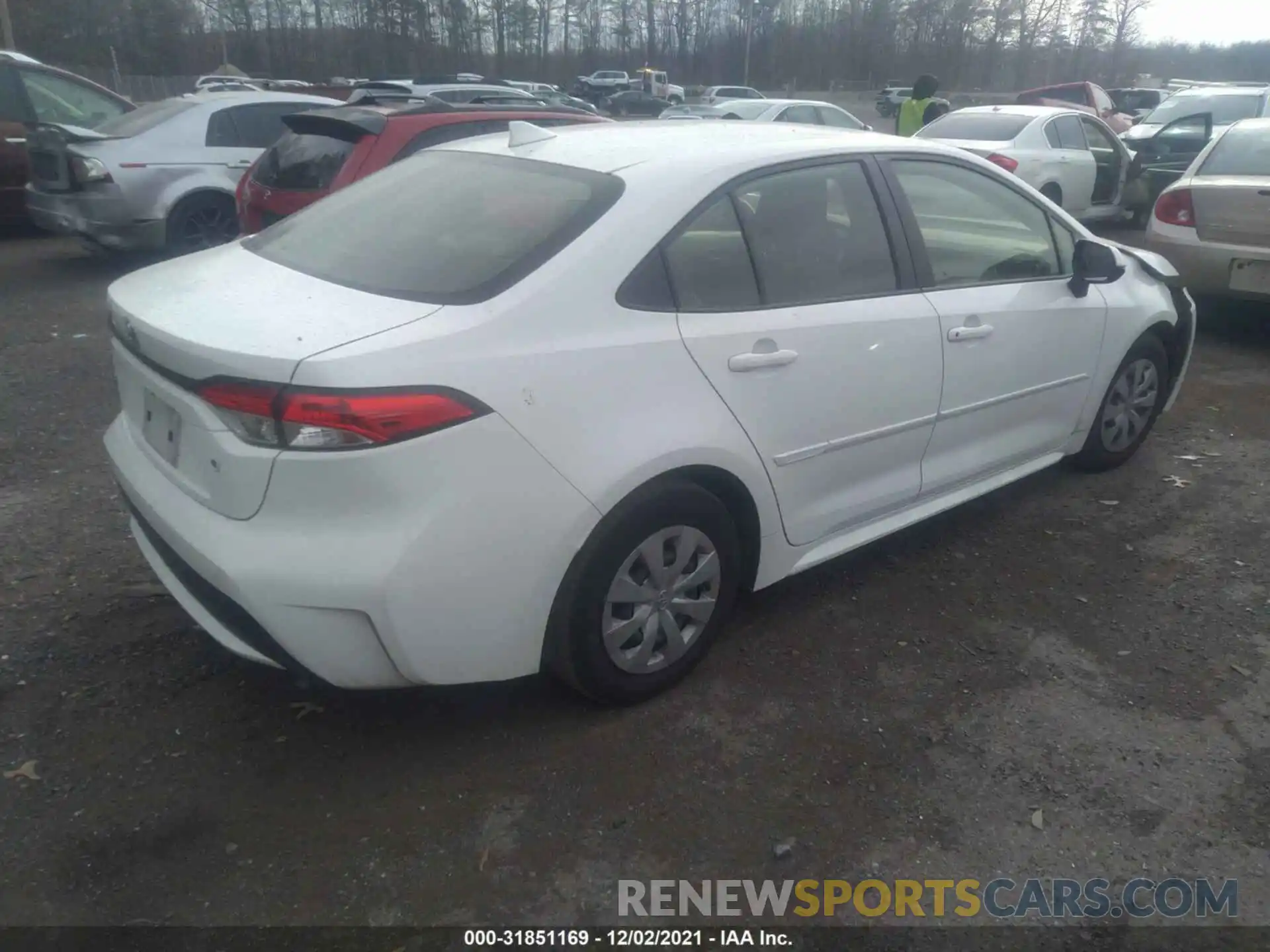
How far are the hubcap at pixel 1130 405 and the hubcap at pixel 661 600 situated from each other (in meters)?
2.59

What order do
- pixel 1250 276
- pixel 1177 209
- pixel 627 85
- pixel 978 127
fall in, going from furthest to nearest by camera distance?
pixel 627 85
pixel 978 127
pixel 1177 209
pixel 1250 276

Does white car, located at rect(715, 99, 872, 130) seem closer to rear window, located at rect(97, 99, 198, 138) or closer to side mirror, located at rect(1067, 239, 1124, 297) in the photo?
rear window, located at rect(97, 99, 198, 138)

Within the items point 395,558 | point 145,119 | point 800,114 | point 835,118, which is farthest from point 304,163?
point 835,118

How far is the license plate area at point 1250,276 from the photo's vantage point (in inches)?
259

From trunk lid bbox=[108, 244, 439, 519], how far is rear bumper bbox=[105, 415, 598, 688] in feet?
0.29

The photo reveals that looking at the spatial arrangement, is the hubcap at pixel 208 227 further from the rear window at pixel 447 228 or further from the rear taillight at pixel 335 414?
the rear taillight at pixel 335 414

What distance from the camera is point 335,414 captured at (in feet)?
7.53

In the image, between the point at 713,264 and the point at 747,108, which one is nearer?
the point at 713,264

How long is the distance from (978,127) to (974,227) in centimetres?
801

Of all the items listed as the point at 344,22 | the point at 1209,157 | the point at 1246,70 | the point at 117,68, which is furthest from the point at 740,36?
the point at 1209,157

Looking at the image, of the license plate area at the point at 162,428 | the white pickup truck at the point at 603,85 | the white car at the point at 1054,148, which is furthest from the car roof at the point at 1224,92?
the white pickup truck at the point at 603,85

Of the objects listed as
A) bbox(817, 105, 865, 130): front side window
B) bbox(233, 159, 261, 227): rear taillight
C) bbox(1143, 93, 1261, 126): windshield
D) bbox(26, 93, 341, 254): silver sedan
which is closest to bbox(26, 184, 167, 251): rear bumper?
bbox(26, 93, 341, 254): silver sedan

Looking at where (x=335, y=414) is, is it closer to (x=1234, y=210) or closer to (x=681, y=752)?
(x=681, y=752)

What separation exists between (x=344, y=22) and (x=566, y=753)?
56607mm
